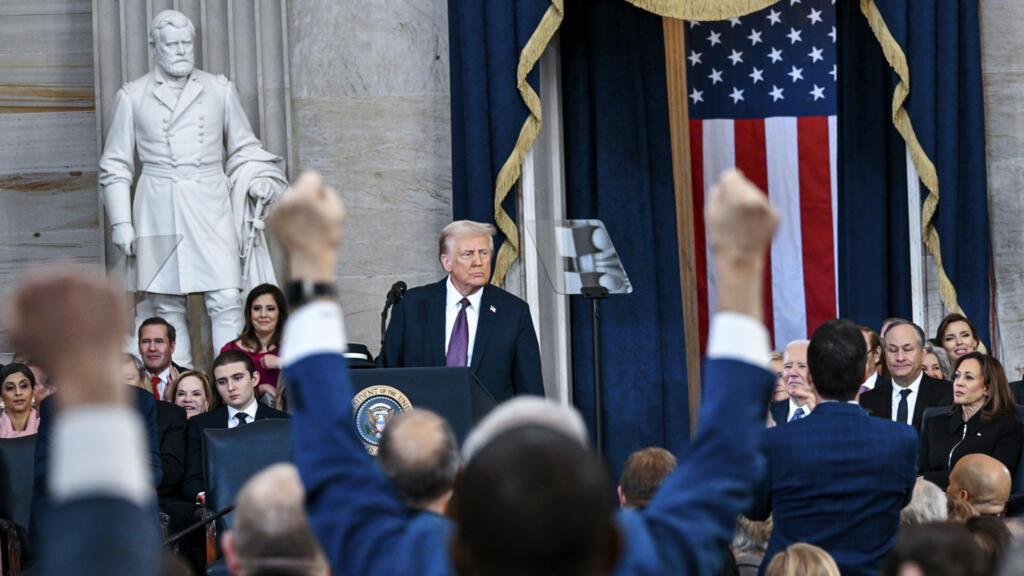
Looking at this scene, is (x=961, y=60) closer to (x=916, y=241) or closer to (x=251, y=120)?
(x=916, y=241)

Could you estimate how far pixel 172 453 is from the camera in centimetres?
605

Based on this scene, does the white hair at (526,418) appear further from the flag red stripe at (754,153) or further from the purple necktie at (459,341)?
the flag red stripe at (754,153)

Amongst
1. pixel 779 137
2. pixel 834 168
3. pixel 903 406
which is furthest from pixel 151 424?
pixel 834 168

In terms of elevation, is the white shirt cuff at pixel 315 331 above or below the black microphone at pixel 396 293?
above

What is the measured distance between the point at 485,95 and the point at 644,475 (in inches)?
200

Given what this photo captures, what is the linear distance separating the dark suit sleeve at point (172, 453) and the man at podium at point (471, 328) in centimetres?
99

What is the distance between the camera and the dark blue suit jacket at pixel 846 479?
3.33 meters

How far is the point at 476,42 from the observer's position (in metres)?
8.21

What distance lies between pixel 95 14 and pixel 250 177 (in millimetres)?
1422

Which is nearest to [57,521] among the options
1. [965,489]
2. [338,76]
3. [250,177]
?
[965,489]

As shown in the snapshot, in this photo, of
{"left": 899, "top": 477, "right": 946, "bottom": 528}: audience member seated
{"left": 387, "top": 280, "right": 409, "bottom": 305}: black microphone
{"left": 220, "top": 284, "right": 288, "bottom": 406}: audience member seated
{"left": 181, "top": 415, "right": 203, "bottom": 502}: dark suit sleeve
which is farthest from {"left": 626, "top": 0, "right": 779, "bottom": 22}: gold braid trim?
{"left": 899, "top": 477, "right": 946, "bottom": 528}: audience member seated

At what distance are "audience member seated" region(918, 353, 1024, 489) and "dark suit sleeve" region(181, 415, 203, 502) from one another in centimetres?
312

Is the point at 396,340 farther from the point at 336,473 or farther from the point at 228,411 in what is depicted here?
the point at 336,473

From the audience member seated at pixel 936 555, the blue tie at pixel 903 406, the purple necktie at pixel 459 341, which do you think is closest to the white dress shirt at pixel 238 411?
the purple necktie at pixel 459 341
